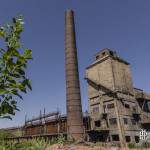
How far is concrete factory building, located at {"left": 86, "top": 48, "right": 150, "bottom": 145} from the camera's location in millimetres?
33125

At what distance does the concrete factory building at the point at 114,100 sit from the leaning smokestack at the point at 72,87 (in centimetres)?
891

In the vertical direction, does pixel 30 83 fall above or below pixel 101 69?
below

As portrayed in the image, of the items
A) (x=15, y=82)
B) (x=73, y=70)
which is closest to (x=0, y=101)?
(x=15, y=82)

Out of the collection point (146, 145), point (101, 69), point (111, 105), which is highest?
point (101, 69)

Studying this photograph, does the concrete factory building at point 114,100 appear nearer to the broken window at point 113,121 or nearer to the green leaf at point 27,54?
the broken window at point 113,121

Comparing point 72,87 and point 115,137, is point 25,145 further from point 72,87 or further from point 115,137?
point 115,137

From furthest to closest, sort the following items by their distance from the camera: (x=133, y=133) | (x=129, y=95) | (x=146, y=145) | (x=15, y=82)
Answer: (x=129, y=95), (x=133, y=133), (x=146, y=145), (x=15, y=82)

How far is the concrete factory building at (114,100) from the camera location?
33.1 metres

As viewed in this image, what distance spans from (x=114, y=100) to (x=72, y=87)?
1044 cm

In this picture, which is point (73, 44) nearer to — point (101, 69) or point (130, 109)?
point (101, 69)

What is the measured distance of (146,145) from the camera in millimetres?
→ 26672

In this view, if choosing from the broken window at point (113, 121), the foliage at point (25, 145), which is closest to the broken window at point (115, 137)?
the broken window at point (113, 121)

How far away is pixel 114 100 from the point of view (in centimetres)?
3431

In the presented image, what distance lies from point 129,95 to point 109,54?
7.37m
